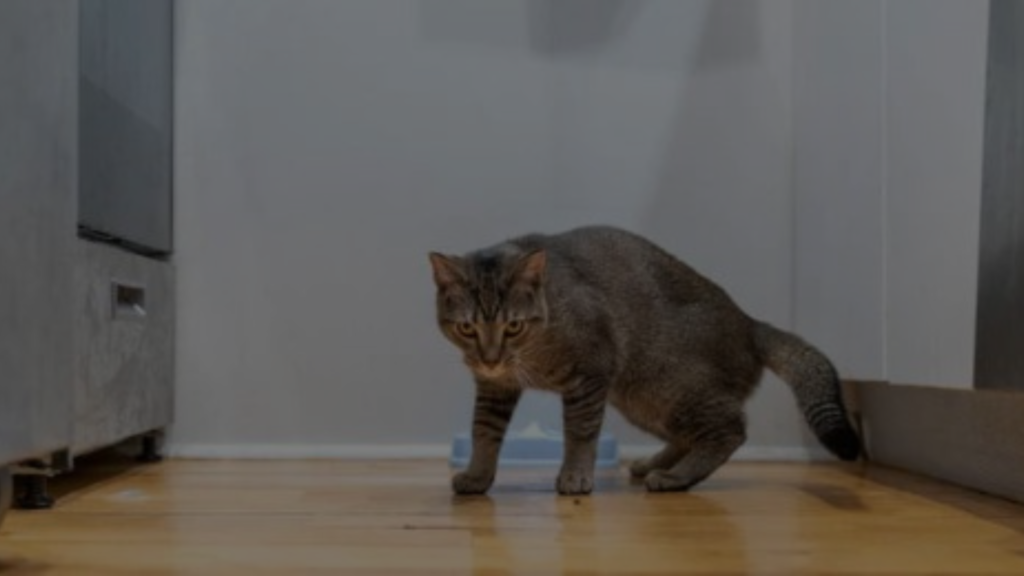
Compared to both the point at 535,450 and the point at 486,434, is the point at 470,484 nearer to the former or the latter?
the point at 486,434

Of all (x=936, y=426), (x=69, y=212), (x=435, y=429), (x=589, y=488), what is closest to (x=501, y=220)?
(x=435, y=429)

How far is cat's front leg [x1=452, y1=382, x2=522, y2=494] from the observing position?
208 cm

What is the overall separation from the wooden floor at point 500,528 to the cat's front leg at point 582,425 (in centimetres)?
6

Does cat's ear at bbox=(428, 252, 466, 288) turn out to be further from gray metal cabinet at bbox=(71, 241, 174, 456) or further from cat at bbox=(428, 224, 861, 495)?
gray metal cabinet at bbox=(71, 241, 174, 456)

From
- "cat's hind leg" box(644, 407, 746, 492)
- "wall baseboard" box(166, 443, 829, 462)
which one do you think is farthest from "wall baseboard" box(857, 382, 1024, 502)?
"cat's hind leg" box(644, 407, 746, 492)

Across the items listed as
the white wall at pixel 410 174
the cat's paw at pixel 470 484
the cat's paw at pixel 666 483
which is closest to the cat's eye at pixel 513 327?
the cat's paw at pixel 470 484

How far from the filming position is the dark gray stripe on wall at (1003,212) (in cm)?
156

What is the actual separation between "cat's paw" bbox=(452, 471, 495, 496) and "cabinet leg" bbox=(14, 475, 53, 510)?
68 centimetres

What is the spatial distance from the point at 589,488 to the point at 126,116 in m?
1.16

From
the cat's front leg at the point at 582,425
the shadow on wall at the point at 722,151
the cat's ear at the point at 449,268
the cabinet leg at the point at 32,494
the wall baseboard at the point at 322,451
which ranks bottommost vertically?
the wall baseboard at the point at 322,451

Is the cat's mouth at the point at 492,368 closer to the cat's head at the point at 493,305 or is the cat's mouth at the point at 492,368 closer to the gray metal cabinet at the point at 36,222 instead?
the cat's head at the point at 493,305

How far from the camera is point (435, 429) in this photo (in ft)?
9.02

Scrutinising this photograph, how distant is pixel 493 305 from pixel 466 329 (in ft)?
0.24

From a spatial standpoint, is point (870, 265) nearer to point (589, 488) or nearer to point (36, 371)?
point (589, 488)
